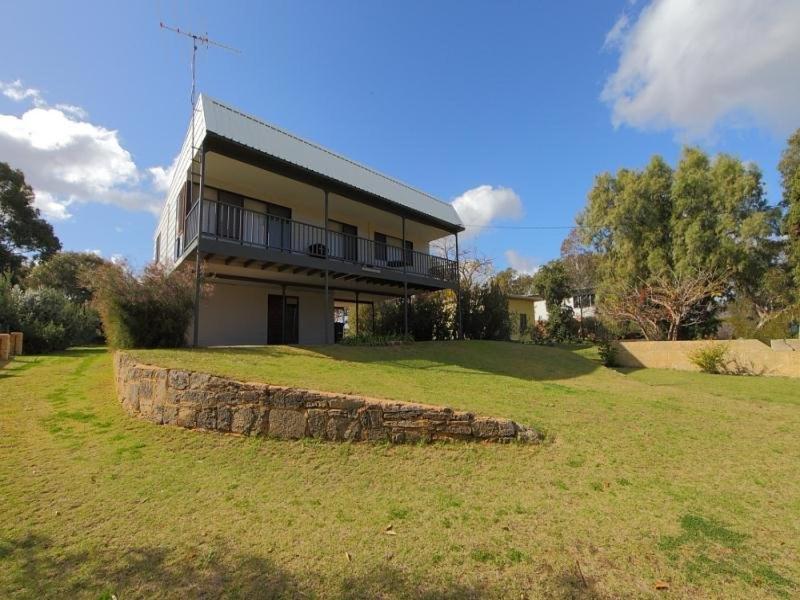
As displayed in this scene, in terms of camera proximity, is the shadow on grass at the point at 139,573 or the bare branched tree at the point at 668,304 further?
the bare branched tree at the point at 668,304

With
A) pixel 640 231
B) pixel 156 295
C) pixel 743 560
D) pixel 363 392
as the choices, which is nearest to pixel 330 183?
pixel 156 295

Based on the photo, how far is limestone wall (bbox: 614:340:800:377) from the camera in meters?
14.2

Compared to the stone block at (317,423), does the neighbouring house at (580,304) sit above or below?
above

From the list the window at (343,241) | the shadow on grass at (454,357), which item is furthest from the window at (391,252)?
the shadow on grass at (454,357)

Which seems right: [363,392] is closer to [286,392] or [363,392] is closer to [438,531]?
[286,392]

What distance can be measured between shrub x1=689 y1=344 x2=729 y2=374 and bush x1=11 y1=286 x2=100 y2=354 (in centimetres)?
2256

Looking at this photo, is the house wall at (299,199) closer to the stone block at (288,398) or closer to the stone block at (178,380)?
the stone block at (178,380)

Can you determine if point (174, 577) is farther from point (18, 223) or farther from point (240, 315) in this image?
point (18, 223)

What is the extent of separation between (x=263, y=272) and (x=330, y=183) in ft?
12.4

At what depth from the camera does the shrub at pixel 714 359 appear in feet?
49.6

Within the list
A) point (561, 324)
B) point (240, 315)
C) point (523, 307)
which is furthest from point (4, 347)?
point (523, 307)

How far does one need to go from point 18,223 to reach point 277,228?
30424 mm

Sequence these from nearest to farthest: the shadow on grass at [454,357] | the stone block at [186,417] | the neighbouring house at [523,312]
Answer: the stone block at [186,417] → the shadow on grass at [454,357] → the neighbouring house at [523,312]

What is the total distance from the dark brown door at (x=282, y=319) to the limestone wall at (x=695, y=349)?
1348cm
